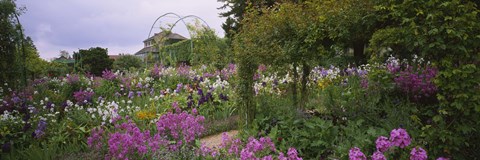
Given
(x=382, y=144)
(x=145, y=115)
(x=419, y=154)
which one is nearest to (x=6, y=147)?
(x=145, y=115)

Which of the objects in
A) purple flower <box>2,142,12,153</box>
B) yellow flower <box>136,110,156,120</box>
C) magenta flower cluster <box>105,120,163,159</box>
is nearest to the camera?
magenta flower cluster <box>105,120,163,159</box>

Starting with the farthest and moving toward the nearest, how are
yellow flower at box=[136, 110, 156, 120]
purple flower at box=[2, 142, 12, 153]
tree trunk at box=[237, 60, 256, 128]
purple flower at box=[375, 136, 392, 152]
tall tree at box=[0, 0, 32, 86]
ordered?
tall tree at box=[0, 0, 32, 86] < yellow flower at box=[136, 110, 156, 120] < tree trunk at box=[237, 60, 256, 128] < purple flower at box=[2, 142, 12, 153] < purple flower at box=[375, 136, 392, 152]

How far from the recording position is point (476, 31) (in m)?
3.26

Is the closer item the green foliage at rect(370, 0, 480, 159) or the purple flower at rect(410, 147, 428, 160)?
the purple flower at rect(410, 147, 428, 160)

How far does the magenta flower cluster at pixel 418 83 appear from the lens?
4.98 metres

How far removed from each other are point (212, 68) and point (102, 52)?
71.6 feet

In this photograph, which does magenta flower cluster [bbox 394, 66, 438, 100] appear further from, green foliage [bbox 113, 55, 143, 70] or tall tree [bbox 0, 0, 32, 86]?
green foliage [bbox 113, 55, 143, 70]

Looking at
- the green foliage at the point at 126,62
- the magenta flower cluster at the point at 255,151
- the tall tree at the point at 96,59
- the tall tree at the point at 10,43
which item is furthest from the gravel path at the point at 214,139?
the green foliage at the point at 126,62

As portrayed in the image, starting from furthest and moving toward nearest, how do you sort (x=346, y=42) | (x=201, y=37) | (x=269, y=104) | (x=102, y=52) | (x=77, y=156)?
(x=102, y=52)
(x=201, y=37)
(x=269, y=104)
(x=346, y=42)
(x=77, y=156)

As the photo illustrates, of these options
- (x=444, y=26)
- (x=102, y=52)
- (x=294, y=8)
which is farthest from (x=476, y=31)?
(x=102, y=52)

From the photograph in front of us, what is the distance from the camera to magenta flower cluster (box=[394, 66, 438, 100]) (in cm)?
498

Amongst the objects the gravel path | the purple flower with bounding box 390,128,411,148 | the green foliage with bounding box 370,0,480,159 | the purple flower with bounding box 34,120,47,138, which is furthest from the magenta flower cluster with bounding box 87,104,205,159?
the green foliage with bounding box 370,0,480,159

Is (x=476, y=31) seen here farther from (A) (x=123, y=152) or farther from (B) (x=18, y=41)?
(B) (x=18, y=41)

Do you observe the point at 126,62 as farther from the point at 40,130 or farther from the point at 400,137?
the point at 400,137
